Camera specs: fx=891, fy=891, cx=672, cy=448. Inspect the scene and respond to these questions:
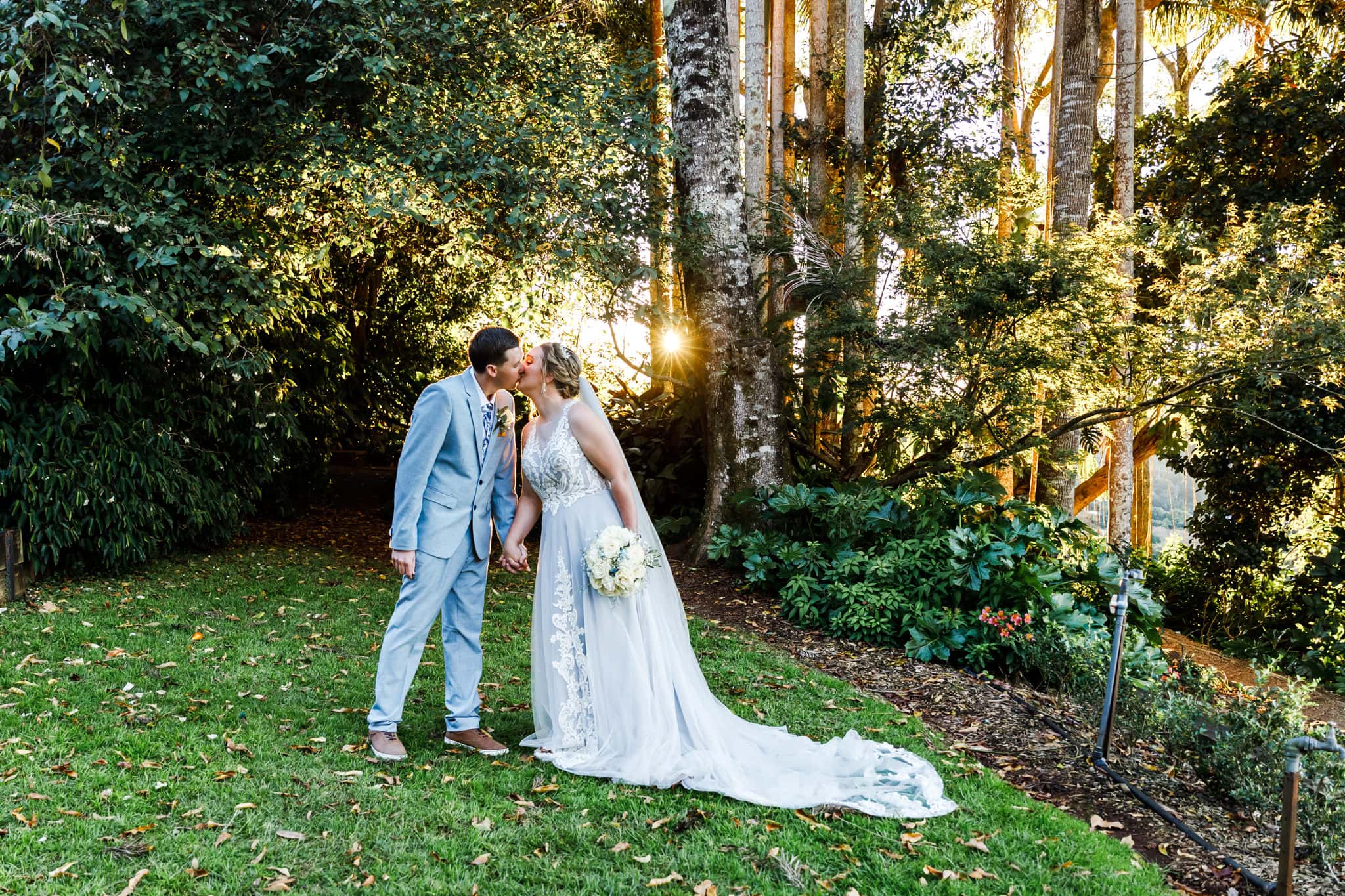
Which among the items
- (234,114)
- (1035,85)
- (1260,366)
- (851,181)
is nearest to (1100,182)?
(1035,85)

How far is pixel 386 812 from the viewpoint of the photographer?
136 inches

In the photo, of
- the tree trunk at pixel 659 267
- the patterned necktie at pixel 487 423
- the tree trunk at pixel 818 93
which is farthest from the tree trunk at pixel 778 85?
the patterned necktie at pixel 487 423

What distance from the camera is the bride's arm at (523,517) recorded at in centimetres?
416

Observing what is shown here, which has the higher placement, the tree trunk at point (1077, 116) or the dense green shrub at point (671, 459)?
the tree trunk at point (1077, 116)

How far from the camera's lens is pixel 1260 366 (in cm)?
691

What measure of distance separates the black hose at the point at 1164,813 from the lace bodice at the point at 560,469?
2.78 meters

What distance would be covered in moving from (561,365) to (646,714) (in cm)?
160

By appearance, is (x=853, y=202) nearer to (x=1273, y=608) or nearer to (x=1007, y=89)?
(x=1007, y=89)

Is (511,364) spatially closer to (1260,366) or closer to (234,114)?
(234,114)

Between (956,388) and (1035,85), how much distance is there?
14332mm

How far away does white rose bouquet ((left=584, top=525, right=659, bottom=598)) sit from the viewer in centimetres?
394

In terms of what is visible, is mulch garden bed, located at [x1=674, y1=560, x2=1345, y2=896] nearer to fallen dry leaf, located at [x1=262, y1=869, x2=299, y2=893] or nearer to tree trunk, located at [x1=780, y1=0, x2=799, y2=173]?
fallen dry leaf, located at [x1=262, y1=869, x2=299, y2=893]

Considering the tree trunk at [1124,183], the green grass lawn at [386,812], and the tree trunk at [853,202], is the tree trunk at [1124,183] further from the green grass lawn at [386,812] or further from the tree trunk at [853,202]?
the green grass lawn at [386,812]

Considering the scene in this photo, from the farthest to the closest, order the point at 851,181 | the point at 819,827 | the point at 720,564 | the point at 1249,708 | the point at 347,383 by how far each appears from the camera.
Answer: the point at 347,383 < the point at 851,181 < the point at 720,564 < the point at 1249,708 < the point at 819,827
